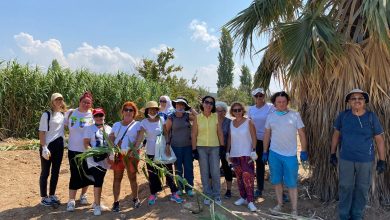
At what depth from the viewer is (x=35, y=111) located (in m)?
11.6

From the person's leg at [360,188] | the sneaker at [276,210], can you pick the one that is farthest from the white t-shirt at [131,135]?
the person's leg at [360,188]

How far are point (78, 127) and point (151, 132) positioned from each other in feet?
3.48

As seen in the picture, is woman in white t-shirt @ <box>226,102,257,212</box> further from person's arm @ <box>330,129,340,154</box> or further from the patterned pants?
person's arm @ <box>330,129,340,154</box>

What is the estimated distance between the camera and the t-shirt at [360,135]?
4988 mm

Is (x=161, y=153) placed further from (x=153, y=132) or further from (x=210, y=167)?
(x=210, y=167)

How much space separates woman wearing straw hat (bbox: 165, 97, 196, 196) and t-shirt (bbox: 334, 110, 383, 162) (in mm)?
2216

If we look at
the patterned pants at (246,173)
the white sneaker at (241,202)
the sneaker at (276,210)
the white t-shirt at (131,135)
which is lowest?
the sneaker at (276,210)

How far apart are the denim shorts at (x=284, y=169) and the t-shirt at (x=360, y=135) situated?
719 mm

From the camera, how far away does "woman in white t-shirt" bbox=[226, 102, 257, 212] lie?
561 cm

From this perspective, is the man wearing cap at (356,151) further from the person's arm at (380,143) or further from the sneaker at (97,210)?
the sneaker at (97,210)

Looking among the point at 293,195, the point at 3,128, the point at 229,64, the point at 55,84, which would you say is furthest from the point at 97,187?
the point at 229,64

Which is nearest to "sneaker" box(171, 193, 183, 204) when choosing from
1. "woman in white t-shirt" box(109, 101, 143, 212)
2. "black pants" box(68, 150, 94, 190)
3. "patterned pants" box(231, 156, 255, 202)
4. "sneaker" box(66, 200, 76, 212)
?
"woman in white t-shirt" box(109, 101, 143, 212)

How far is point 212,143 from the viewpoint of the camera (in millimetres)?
5617

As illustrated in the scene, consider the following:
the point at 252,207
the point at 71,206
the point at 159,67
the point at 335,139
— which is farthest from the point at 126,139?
the point at 159,67
